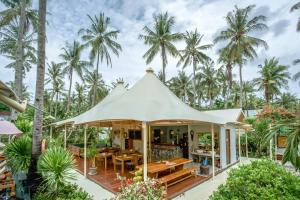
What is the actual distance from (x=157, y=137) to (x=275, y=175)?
13309mm

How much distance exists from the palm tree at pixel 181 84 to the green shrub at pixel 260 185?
138ft

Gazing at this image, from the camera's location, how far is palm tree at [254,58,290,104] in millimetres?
34406

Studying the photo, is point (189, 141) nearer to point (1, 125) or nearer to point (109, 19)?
point (1, 125)

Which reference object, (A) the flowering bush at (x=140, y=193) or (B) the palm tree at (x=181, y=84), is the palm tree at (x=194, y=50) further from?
(A) the flowering bush at (x=140, y=193)

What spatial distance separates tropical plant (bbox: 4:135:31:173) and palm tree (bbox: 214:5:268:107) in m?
23.7

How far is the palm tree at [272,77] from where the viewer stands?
1355 inches

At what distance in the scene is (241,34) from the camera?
26.4 metres

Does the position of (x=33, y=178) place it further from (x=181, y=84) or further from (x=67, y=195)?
(x=181, y=84)

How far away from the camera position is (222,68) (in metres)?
33.8

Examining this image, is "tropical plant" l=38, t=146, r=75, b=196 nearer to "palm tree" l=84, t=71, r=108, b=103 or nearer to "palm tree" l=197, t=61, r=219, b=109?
"palm tree" l=84, t=71, r=108, b=103

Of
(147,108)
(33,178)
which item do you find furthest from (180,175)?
(33,178)

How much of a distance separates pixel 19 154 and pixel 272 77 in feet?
121

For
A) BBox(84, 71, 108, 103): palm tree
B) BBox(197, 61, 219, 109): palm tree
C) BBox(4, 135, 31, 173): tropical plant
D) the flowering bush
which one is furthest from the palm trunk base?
BBox(197, 61, 219, 109): palm tree

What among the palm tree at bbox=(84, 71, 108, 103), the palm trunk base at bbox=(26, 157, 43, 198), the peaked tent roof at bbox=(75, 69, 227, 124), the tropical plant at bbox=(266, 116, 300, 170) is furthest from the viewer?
Answer: the palm tree at bbox=(84, 71, 108, 103)
